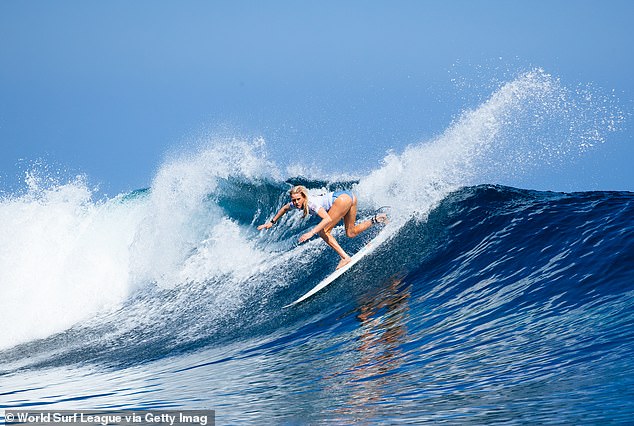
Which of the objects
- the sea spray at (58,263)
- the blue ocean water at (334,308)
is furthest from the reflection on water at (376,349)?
the sea spray at (58,263)

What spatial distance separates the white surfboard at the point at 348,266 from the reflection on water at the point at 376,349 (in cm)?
73

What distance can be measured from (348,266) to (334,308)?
104 cm

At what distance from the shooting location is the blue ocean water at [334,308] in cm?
469

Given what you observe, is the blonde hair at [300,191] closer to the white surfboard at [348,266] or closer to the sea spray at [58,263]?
the white surfboard at [348,266]

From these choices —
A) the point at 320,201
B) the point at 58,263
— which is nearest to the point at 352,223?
the point at 320,201

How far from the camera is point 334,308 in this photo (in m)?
8.07

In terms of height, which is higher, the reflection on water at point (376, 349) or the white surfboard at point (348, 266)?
the white surfboard at point (348, 266)

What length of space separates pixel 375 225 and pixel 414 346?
4233 mm

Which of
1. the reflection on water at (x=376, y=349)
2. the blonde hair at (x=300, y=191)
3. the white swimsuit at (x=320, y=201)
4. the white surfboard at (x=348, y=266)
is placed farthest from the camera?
the white surfboard at (x=348, y=266)

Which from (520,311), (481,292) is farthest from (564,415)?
(481,292)

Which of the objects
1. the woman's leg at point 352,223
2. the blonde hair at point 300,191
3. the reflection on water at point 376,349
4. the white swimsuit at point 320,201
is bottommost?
the reflection on water at point 376,349

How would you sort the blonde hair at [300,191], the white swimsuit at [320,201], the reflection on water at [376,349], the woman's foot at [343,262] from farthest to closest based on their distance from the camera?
the woman's foot at [343,262] → the white swimsuit at [320,201] → the blonde hair at [300,191] → the reflection on water at [376,349]

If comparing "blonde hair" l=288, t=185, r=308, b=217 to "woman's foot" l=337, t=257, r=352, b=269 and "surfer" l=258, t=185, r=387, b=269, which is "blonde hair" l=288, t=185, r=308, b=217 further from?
"woman's foot" l=337, t=257, r=352, b=269

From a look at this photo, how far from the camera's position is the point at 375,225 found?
1008 cm
